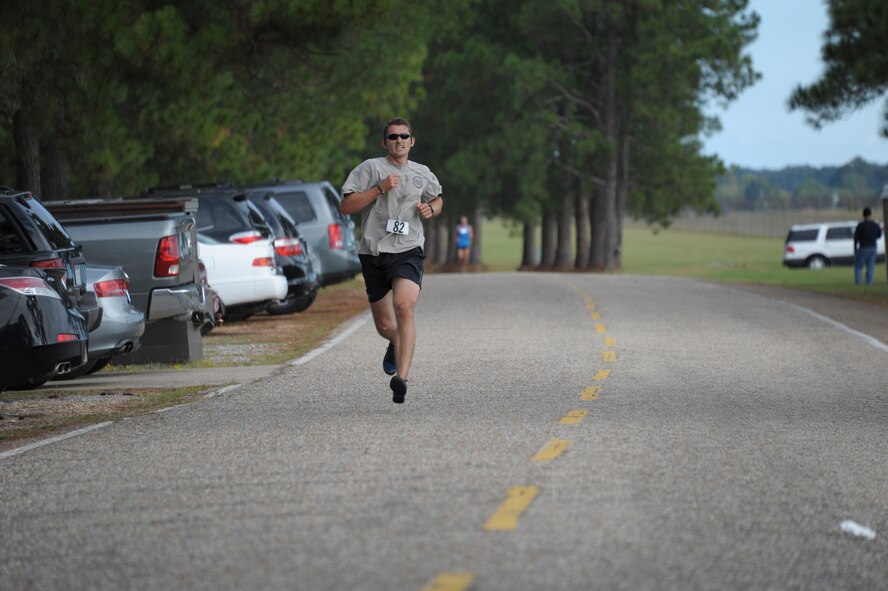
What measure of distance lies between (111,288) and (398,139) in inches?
136

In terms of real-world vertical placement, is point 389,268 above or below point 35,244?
Answer: below

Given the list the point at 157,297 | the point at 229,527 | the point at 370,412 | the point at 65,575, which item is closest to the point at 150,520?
the point at 229,527

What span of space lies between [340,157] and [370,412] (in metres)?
40.0

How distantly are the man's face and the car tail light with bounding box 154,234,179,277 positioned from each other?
4.57 metres

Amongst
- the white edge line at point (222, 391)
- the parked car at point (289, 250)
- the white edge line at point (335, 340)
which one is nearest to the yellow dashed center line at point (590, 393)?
the white edge line at point (222, 391)

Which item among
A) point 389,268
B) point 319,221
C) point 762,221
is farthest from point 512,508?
point 762,221

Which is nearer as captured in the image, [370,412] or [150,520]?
[150,520]

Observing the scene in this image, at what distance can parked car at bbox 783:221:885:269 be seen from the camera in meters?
55.5

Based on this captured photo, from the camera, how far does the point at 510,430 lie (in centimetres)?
1076

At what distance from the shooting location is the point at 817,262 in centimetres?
5609

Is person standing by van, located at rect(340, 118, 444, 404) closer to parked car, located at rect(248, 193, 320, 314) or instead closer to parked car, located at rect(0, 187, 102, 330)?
parked car, located at rect(0, 187, 102, 330)

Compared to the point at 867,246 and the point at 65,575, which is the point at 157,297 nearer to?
the point at 65,575

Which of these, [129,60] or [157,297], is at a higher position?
[129,60]

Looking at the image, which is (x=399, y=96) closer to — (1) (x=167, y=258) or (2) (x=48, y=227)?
(1) (x=167, y=258)
